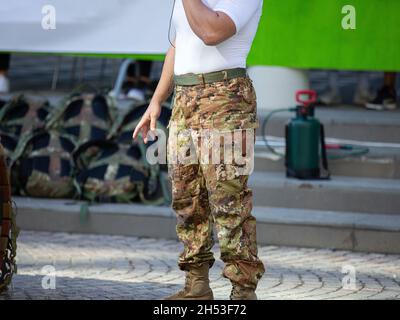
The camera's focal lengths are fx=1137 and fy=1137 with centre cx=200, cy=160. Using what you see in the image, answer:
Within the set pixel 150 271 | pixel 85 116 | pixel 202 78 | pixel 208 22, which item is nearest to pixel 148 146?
pixel 85 116

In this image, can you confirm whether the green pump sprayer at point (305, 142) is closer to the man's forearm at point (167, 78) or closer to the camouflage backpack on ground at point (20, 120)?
the camouflage backpack on ground at point (20, 120)

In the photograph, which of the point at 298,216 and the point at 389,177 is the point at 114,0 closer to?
the point at 298,216

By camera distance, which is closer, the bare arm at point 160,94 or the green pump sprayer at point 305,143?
the bare arm at point 160,94

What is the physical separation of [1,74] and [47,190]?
96.6 inches

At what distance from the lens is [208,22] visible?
538 cm

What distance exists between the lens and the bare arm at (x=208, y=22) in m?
5.38

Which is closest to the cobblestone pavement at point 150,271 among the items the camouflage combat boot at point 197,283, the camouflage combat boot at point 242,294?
the camouflage combat boot at point 197,283

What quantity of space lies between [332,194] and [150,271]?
1.79 m

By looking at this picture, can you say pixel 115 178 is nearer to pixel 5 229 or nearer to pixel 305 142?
pixel 305 142

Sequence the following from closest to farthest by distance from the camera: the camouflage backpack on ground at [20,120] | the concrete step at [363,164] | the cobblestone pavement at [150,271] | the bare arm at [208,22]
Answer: the bare arm at [208,22] → the cobblestone pavement at [150,271] → the concrete step at [363,164] → the camouflage backpack on ground at [20,120]

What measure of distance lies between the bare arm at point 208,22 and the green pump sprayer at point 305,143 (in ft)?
11.0

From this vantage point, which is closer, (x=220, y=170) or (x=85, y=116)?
(x=220, y=170)

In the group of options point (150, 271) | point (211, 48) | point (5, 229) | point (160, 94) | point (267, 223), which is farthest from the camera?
point (267, 223)

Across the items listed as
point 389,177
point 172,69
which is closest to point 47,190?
point 389,177
